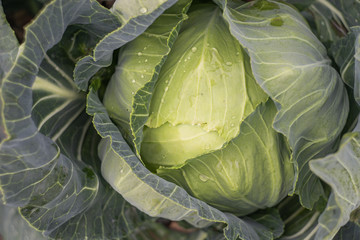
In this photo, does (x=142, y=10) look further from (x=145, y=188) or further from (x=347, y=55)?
(x=347, y=55)

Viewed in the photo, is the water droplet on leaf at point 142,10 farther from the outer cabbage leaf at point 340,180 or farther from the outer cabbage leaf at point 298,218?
the outer cabbage leaf at point 298,218

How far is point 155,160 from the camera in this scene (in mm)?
1507

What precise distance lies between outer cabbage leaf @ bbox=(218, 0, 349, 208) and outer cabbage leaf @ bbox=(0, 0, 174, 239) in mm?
483

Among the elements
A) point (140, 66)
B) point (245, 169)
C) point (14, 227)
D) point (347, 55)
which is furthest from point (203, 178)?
point (14, 227)

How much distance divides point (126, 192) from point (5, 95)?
0.50 m

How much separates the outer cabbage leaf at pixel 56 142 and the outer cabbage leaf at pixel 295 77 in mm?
483

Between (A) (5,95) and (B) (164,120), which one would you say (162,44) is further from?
(A) (5,95)

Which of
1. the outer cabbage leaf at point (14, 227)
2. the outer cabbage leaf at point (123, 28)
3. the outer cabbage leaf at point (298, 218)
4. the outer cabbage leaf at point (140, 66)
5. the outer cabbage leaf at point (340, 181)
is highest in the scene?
the outer cabbage leaf at point (123, 28)

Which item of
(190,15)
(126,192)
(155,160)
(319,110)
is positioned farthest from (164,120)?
(319,110)

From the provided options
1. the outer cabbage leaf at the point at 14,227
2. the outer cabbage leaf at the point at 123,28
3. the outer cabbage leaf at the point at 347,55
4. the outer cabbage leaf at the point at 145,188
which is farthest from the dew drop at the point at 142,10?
the outer cabbage leaf at the point at 14,227

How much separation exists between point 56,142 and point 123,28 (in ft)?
1.84

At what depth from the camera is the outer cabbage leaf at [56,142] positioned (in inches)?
48.5

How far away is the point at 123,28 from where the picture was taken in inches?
51.1

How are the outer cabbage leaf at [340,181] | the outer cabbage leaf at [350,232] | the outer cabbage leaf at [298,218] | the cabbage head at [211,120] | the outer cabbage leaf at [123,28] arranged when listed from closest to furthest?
1. the outer cabbage leaf at [340,181]
2. the outer cabbage leaf at [123,28]
3. the cabbage head at [211,120]
4. the outer cabbage leaf at [350,232]
5. the outer cabbage leaf at [298,218]
